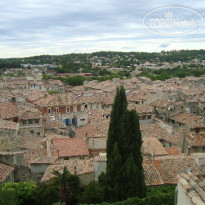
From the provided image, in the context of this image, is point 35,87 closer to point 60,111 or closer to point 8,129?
point 60,111

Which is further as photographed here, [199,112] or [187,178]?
[199,112]

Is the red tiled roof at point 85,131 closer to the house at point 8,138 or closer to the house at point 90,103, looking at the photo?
the house at point 8,138

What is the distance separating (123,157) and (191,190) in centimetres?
1105

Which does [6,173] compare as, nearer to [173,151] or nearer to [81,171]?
[81,171]

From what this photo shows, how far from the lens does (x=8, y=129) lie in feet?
82.7

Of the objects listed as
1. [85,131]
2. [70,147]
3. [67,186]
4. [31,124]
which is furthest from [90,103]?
[67,186]

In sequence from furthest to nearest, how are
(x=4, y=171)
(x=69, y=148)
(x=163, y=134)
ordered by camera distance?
(x=163, y=134) → (x=69, y=148) → (x=4, y=171)

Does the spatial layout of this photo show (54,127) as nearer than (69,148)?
No

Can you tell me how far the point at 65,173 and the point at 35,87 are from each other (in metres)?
72.8

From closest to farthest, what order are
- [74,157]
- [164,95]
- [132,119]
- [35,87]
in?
[132,119], [74,157], [164,95], [35,87]

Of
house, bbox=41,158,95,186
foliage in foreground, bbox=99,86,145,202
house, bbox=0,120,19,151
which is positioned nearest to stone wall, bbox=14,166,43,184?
house, bbox=41,158,95,186

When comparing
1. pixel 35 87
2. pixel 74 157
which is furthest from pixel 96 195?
pixel 35 87

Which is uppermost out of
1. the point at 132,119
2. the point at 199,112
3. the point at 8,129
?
the point at 132,119

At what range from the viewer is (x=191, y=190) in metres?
6.48
